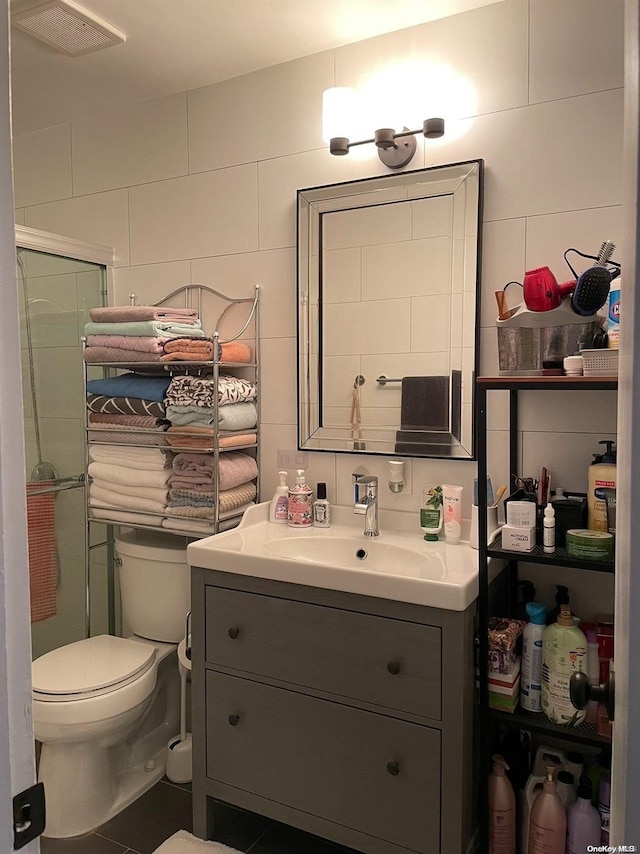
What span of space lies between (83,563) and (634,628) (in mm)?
2378

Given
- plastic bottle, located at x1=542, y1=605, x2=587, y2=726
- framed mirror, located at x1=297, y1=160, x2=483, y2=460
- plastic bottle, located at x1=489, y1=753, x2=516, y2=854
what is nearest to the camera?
plastic bottle, located at x1=542, y1=605, x2=587, y2=726

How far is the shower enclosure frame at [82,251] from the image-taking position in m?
2.20

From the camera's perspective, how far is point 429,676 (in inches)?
60.7

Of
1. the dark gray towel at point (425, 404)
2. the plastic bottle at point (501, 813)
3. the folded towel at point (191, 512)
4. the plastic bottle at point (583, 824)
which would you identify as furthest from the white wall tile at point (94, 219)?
the plastic bottle at point (583, 824)

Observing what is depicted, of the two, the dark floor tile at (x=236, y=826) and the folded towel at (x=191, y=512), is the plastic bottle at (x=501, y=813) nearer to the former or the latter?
the dark floor tile at (x=236, y=826)

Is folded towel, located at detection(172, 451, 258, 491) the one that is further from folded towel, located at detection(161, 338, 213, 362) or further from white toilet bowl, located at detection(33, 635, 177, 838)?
white toilet bowl, located at detection(33, 635, 177, 838)

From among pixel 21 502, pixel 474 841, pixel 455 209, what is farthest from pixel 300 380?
pixel 21 502

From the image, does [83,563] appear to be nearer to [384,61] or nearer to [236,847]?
[236,847]

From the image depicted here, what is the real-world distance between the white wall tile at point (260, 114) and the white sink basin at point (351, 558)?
1201 mm

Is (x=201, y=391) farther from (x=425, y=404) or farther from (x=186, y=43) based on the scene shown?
(x=186, y=43)

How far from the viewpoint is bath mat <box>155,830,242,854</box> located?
6.00 ft

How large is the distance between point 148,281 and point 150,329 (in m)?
0.48

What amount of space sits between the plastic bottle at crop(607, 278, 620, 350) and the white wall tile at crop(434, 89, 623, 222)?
368 mm

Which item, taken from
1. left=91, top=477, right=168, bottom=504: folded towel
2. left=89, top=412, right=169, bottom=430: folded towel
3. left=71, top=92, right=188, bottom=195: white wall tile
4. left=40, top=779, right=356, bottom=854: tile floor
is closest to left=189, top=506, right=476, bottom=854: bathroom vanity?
left=40, top=779, right=356, bottom=854: tile floor
